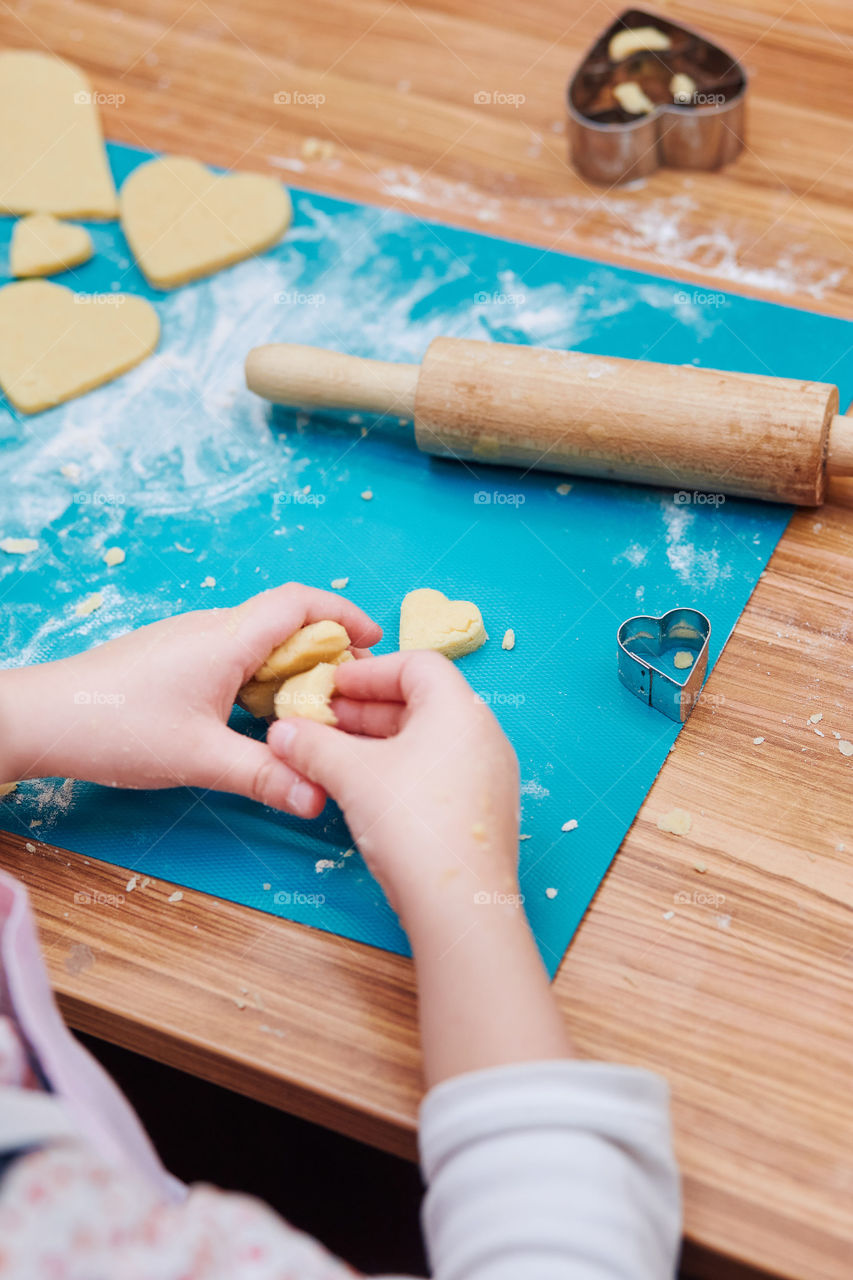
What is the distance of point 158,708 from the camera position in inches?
34.6

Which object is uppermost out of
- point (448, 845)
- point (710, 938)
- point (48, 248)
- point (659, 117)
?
point (659, 117)

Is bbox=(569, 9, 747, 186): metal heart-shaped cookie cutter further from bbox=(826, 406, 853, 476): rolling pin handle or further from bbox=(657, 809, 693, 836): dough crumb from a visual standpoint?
bbox=(657, 809, 693, 836): dough crumb

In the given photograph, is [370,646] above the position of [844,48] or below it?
below

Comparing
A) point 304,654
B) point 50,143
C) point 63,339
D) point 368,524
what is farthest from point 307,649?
point 50,143

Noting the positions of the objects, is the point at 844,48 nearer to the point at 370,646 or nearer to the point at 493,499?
the point at 493,499

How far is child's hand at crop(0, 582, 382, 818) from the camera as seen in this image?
34.4 inches

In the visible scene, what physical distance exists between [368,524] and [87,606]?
0.30 meters

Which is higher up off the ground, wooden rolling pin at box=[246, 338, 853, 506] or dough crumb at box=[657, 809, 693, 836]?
wooden rolling pin at box=[246, 338, 853, 506]

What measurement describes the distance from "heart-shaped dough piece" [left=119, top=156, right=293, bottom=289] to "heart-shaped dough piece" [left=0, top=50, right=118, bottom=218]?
61mm

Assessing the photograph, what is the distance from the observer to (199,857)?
0.91 metres

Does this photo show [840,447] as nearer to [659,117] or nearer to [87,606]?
[659,117]

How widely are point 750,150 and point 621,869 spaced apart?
1.01m

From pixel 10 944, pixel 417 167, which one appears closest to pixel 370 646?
pixel 10 944

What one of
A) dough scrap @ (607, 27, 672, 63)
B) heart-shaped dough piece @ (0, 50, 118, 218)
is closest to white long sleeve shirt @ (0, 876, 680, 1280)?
heart-shaped dough piece @ (0, 50, 118, 218)
